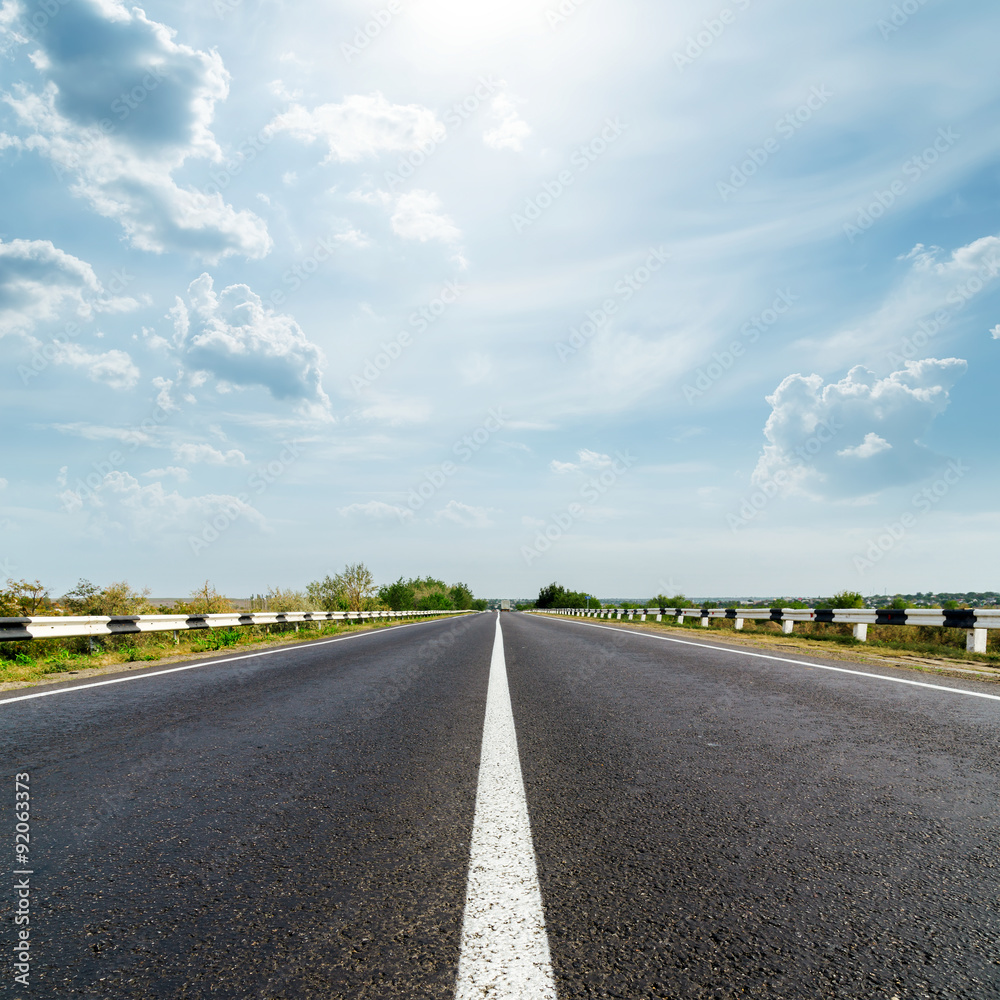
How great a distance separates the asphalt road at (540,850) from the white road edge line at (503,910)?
0.13ft

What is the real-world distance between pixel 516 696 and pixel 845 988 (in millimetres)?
5055

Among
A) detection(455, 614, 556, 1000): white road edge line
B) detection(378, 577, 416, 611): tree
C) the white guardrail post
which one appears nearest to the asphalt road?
detection(455, 614, 556, 1000): white road edge line

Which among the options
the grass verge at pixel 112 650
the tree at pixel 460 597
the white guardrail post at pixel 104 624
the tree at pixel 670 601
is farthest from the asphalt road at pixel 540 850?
the tree at pixel 460 597

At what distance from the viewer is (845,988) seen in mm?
1602

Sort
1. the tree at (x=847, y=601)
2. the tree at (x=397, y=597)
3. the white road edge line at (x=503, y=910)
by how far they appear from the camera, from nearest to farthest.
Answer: the white road edge line at (x=503, y=910) → the tree at (x=847, y=601) → the tree at (x=397, y=597)

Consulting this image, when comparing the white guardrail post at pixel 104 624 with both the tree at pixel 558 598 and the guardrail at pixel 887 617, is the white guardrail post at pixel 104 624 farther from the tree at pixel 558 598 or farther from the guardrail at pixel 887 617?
the tree at pixel 558 598

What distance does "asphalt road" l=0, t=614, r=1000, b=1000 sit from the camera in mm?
1672

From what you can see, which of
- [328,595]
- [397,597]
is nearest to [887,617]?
[328,595]

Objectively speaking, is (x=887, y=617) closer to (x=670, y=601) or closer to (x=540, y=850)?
(x=540, y=850)

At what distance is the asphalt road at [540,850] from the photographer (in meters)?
1.67

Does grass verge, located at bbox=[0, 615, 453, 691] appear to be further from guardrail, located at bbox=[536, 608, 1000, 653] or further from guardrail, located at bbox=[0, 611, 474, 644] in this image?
guardrail, located at bbox=[536, 608, 1000, 653]

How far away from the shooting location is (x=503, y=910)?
1946 millimetres

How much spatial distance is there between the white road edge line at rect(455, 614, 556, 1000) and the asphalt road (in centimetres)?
4

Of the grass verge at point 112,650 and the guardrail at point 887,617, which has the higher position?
the guardrail at point 887,617
